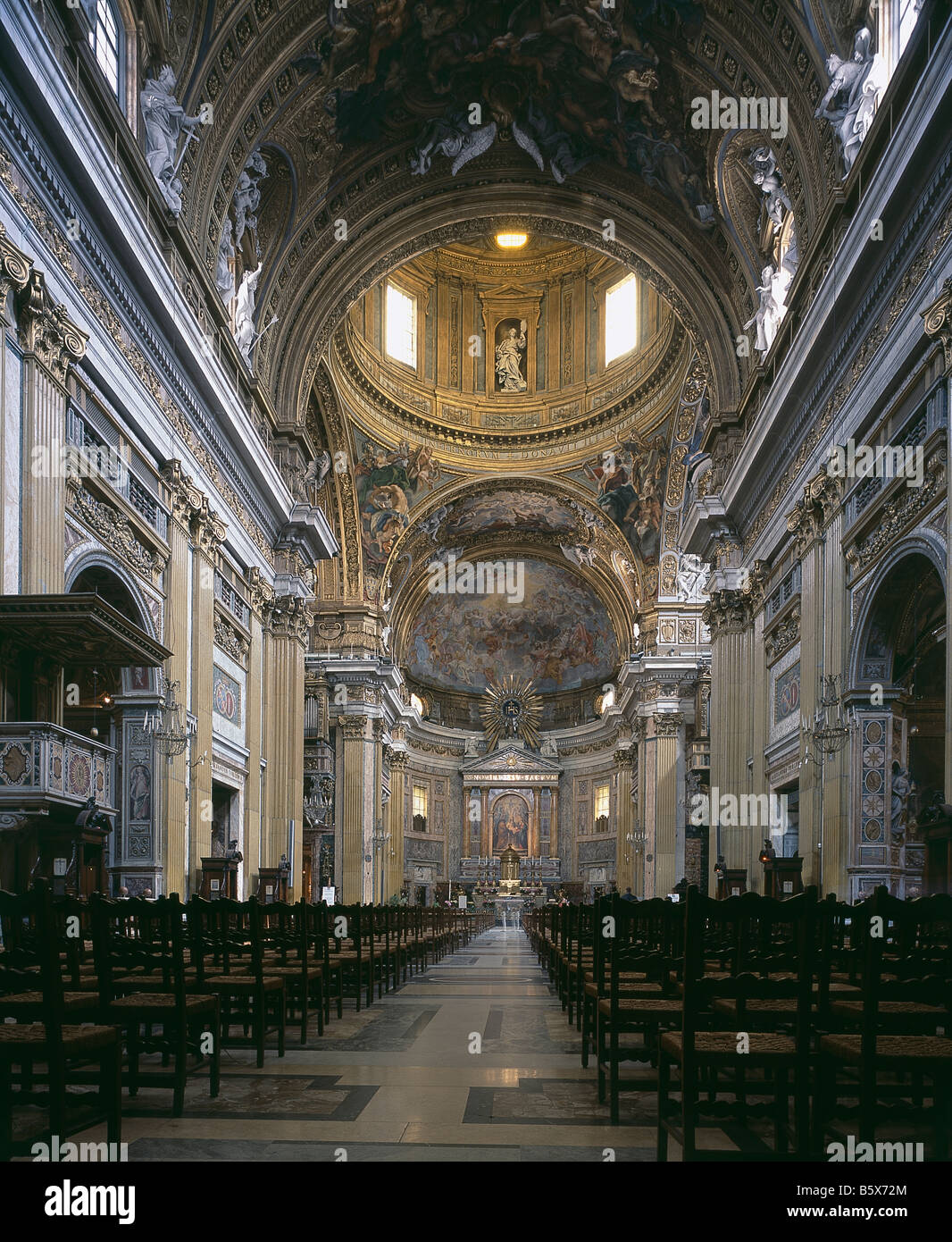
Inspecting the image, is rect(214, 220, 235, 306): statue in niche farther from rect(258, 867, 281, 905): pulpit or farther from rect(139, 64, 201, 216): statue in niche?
rect(258, 867, 281, 905): pulpit

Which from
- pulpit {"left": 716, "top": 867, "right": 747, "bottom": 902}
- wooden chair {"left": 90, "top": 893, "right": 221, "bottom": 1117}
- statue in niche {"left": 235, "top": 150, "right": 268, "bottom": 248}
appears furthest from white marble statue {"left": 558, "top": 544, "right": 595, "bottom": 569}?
wooden chair {"left": 90, "top": 893, "right": 221, "bottom": 1117}

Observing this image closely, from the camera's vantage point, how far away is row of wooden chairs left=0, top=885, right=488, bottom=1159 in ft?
12.9

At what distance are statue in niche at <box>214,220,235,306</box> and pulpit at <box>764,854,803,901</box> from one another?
11.2 metres

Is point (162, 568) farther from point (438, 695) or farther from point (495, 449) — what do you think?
point (438, 695)

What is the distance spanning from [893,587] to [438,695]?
107ft

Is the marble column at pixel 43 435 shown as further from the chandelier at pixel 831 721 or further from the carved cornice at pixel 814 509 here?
the carved cornice at pixel 814 509

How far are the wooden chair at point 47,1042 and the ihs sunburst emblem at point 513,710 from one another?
132 ft

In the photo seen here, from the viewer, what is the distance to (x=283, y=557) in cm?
2153

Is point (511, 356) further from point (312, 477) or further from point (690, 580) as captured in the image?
point (312, 477)

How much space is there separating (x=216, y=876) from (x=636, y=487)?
1960 cm

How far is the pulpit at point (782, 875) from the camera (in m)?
14.8

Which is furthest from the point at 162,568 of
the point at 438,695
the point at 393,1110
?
the point at 438,695

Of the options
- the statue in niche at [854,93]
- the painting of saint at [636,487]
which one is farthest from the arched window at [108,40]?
the painting of saint at [636,487]

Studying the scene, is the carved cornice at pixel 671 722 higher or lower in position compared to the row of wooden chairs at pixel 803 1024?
higher
